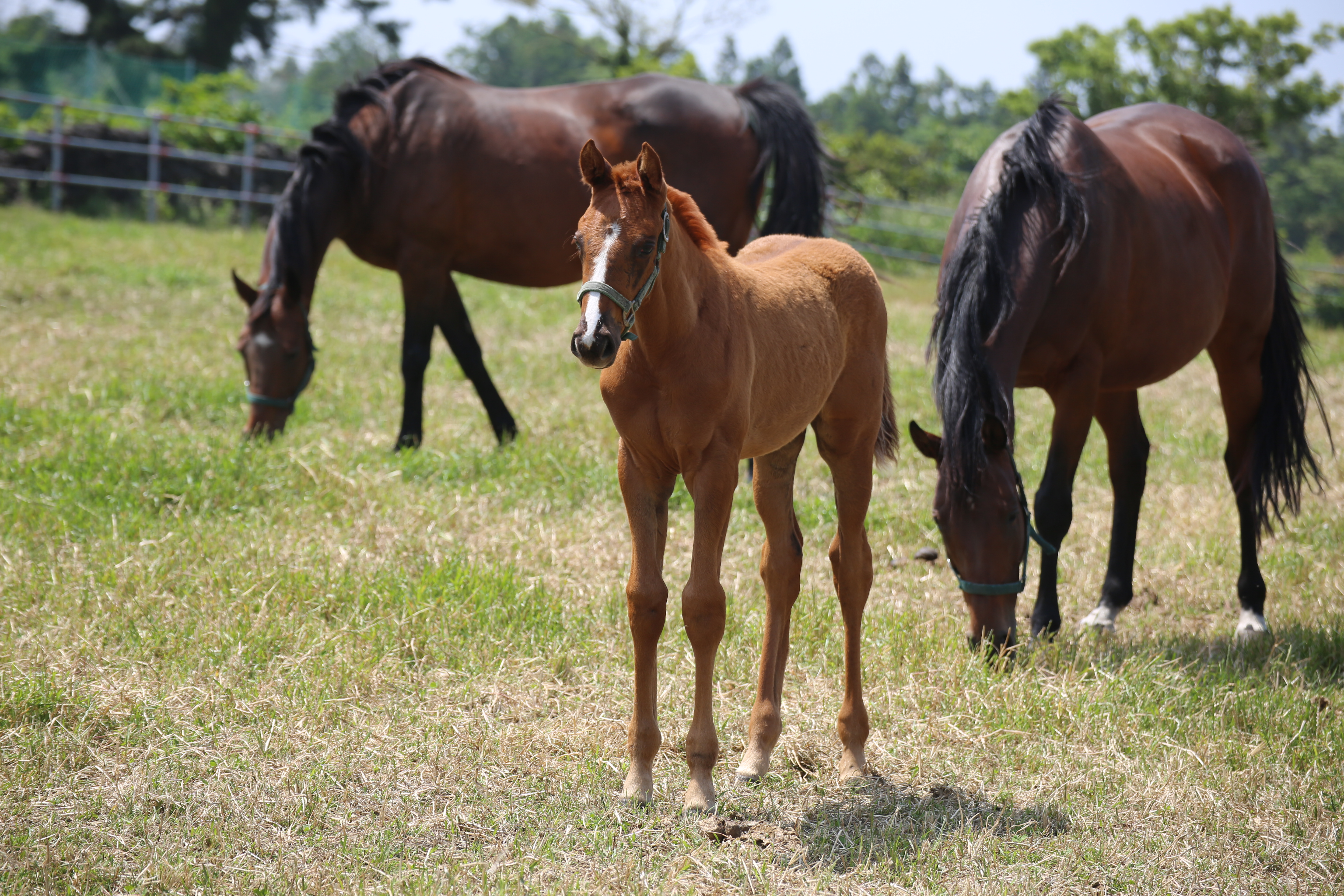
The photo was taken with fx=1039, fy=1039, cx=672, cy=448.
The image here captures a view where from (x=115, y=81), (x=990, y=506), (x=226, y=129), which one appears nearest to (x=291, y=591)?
(x=990, y=506)

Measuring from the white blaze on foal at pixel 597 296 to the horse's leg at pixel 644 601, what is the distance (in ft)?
1.76

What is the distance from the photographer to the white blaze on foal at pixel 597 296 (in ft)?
7.55

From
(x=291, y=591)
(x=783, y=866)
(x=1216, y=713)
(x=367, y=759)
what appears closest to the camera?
(x=783, y=866)

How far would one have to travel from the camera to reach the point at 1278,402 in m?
5.30

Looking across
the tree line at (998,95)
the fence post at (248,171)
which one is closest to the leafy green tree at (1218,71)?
the tree line at (998,95)

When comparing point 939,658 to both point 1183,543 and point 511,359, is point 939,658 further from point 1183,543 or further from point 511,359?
point 511,359

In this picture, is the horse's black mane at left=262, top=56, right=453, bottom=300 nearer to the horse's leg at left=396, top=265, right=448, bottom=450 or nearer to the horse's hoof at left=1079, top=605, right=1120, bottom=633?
the horse's leg at left=396, top=265, right=448, bottom=450

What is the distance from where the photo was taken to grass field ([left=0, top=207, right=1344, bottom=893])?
2672mm

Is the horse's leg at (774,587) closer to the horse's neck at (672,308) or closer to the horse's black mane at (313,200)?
the horse's neck at (672,308)


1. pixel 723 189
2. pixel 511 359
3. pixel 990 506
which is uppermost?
pixel 723 189

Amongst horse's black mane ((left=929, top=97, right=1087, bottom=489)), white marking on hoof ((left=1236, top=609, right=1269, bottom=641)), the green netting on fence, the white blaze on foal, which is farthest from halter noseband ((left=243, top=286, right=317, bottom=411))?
the green netting on fence

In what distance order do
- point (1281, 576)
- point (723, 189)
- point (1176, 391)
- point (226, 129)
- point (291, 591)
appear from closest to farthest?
point (291, 591) < point (1281, 576) < point (723, 189) < point (1176, 391) < point (226, 129)

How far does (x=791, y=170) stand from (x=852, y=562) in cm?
444

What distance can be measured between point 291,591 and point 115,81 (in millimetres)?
18404
